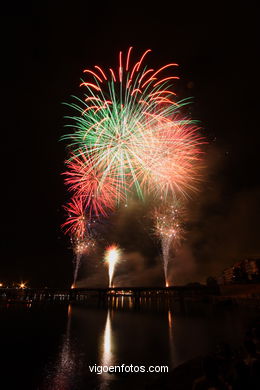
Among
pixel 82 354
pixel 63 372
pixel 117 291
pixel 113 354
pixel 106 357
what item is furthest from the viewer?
pixel 117 291

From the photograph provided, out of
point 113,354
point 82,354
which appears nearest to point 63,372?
point 82,354

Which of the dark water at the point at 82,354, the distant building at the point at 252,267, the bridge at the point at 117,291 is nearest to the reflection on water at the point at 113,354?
the dark water at the point at 82,354

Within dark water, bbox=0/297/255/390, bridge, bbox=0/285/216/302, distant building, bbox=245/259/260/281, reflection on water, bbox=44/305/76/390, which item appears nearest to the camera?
reflection on water, bbox=44/305/76/390

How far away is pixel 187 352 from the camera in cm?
1772

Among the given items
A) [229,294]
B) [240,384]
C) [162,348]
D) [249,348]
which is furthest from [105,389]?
[229,294]

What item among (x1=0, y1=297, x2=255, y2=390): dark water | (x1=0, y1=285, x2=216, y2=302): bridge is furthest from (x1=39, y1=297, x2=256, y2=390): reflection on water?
(x1=0, y1=285, x2=216, y2=302): bridge

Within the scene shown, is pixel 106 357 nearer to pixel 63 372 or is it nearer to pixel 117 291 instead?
pixel 63 372

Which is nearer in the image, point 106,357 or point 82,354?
point 106,357

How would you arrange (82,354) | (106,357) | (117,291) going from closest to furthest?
(106,357) → (82,354) → (117,291)

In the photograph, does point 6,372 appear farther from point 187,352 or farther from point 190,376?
point 187,352

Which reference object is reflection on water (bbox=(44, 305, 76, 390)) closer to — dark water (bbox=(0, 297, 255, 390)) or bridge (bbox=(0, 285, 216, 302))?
dark water (bbox=(0, 297, 255, 390))

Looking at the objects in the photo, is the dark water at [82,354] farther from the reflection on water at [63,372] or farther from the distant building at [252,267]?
the distant building at [252,267]

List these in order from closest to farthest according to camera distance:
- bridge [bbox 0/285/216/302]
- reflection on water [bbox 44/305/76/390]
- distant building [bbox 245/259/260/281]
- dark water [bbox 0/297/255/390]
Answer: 1. reflection on water [bbox 44/305/76/390]
2. dark water [bbox 0/297/255/390]
3. bridge [bbox 0/285/216/302]
4. distant building [bbox 245/259/260/281]

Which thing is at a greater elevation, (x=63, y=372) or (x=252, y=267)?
(x=252, y=267)
